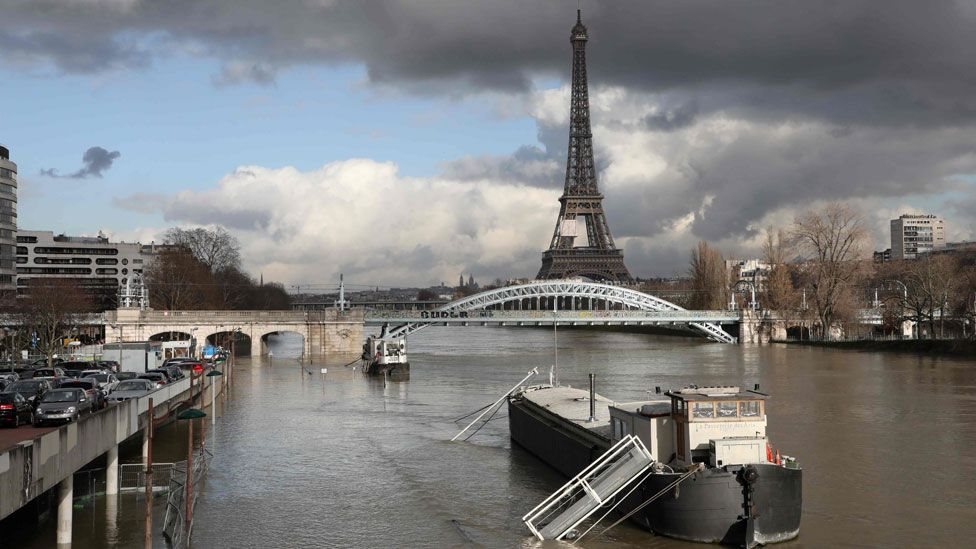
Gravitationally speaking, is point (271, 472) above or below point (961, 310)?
A: below

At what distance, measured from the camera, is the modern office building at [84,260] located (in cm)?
11712

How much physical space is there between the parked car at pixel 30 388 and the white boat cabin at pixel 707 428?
591 inches

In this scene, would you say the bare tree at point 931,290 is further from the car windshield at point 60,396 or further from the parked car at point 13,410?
the parked car at point 13,410

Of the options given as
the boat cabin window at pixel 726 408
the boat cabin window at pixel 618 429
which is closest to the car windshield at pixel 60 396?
the boat cabin window at pixel 618 429

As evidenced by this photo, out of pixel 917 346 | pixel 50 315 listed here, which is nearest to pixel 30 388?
pixel 50 315

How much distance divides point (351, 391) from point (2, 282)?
3701cm

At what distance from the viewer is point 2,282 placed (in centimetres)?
7156

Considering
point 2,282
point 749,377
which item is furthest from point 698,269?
point 2,282

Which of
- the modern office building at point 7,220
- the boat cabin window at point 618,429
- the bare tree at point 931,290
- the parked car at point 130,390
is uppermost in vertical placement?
the modern office building at point 7,220

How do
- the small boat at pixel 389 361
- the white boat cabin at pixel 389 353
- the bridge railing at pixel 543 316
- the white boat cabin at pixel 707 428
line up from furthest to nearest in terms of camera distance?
the bridge railing at pixel 543 316 < the white boat cabin at pixel 389 353 < the small boat at pixel 389 361 < the white boat cabin at pixel 707 428

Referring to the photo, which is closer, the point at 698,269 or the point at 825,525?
the point at 825,525

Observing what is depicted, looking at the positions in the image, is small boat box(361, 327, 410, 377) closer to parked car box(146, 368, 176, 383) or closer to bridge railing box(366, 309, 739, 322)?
bridge railing box(366, 309, 739, 322)

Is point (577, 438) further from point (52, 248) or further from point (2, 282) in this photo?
point (52, 248)

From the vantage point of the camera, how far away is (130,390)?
28.3m
